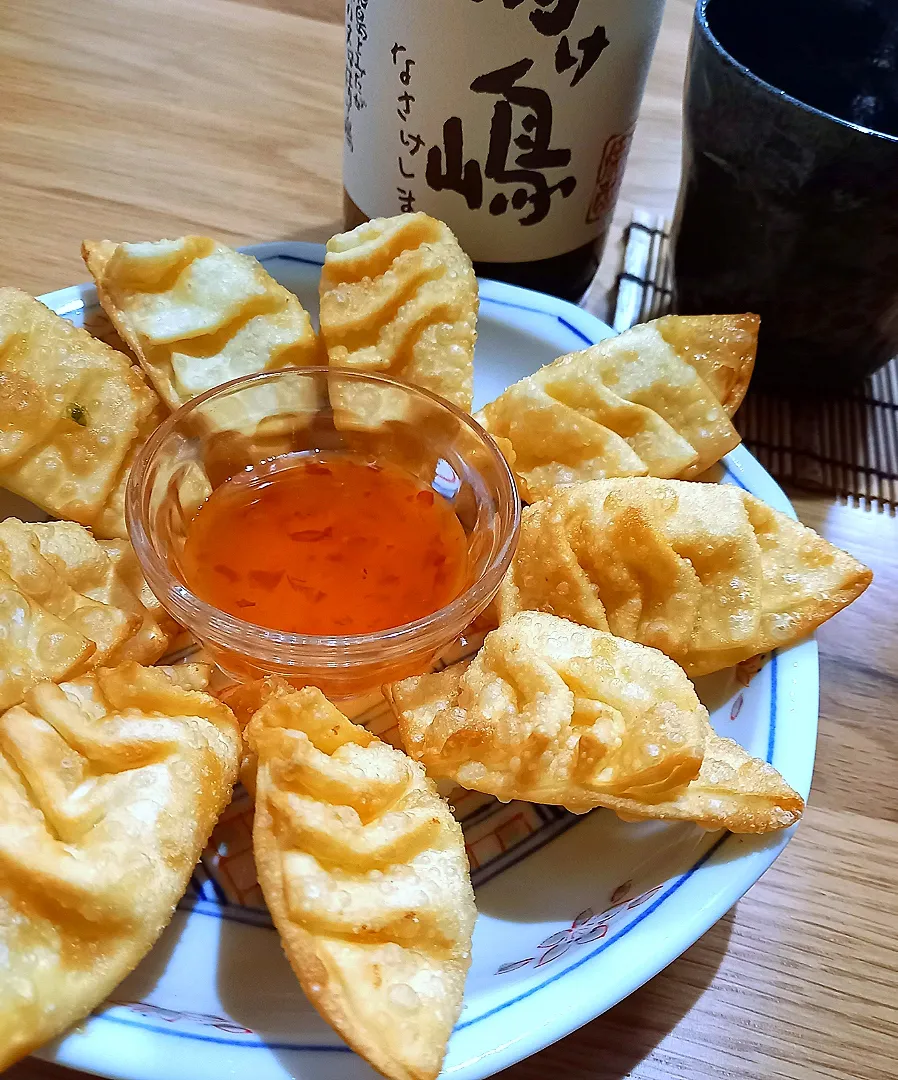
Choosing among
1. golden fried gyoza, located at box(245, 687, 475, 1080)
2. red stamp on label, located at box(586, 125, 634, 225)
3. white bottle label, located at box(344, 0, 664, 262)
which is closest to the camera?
golden fried gyoza, located at box(245, 687, 475, 1080)

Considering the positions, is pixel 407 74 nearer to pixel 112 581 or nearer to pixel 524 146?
pixel 524 146

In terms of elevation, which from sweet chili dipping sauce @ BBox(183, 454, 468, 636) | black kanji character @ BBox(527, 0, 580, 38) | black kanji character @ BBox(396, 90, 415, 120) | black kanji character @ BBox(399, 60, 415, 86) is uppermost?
black kanji character @ BBox(527, 0, 580, 38)

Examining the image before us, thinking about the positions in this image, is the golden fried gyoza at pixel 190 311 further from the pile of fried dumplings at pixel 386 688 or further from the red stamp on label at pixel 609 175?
the red stamp on label at pixel 609 175

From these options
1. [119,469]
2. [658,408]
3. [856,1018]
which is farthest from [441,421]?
[856,1018]

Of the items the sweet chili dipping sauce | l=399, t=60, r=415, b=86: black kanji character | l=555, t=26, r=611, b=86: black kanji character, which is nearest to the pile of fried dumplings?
the sweet chili dipping sauce

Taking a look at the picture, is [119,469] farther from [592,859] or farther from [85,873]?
[592,859]

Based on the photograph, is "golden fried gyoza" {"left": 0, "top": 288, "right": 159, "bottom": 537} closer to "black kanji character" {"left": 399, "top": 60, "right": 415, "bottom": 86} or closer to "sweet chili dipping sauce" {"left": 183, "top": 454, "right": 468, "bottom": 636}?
"sweet chili dipping sauce" {"left": 183, "top": 454, "right": 468, "bottom": 636}

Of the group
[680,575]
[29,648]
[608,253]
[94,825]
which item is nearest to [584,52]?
[608,253]

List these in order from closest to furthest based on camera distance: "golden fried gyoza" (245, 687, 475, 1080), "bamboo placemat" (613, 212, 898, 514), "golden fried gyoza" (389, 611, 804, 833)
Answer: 1. "golden fried gyoza" (245, 687, 475, 1080)
2. "golden fried gyoza" (389, 611, 804, 833)
3. "bamboo placemat" (613, 212, 898, 514)
